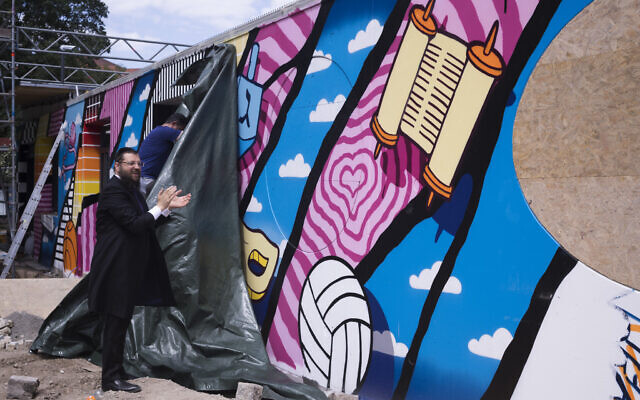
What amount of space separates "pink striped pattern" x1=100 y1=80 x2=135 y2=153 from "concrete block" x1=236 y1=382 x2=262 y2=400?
595 centimetres

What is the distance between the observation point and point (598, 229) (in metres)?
3.11

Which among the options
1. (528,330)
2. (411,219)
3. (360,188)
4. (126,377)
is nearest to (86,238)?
(126,377)

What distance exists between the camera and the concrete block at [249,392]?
4426 mm

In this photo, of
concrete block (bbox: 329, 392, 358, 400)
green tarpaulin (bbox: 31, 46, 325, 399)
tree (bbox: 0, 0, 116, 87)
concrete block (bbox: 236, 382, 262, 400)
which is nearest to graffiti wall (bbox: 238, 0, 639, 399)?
concrete block (bbox: 329, 392, 358, 400)

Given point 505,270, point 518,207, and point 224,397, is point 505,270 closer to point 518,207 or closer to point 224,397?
point 518,207

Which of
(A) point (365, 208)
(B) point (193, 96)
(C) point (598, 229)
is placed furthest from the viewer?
(B) point (193, 96)

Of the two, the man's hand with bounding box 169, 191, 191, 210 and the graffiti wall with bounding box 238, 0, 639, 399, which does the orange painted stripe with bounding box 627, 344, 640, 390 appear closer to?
the graffiti wall with bounding box 238, 0, 639, 399

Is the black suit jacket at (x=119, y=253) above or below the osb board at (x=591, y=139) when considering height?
below

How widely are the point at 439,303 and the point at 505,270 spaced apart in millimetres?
552

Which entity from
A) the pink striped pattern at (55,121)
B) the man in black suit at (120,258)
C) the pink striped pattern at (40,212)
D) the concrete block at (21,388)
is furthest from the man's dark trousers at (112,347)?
the pink striped pattern at (40,212)

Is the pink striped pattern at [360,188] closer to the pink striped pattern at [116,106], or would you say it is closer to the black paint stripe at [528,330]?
the black paint stripe at [528,330]

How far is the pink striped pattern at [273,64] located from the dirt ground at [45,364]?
6.56ft

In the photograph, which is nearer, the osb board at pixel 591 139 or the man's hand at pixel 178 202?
the osb board at pixel 591 139

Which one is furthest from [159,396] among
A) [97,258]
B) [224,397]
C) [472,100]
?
[472,100]
